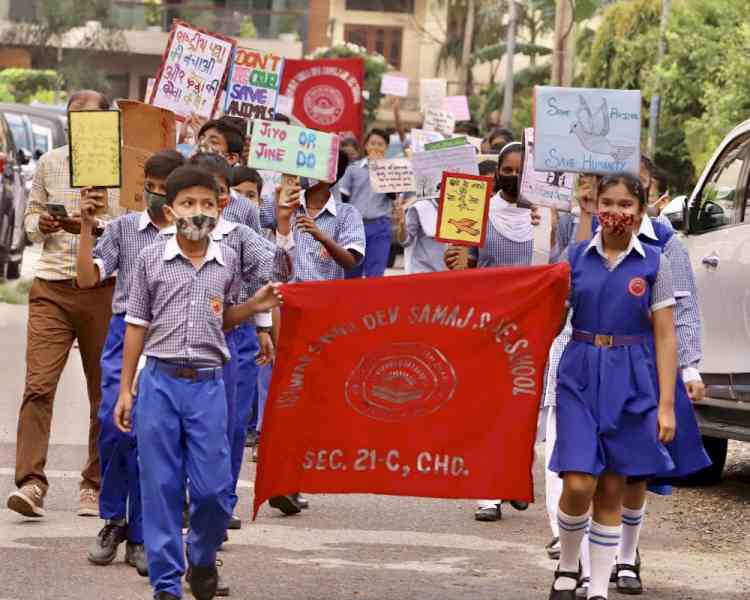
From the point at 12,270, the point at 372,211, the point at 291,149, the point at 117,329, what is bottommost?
the point at 12,270

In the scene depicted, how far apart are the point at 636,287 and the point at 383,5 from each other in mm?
71281

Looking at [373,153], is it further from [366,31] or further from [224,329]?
[366,31]

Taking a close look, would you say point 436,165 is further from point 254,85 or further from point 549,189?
point 254,85

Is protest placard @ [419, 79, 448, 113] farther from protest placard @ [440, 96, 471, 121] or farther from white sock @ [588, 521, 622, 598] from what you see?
white sock @ [588, 521, 622, 598]

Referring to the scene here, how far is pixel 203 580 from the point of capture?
23.0 ft

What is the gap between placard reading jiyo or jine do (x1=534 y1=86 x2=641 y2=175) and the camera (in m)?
8.54

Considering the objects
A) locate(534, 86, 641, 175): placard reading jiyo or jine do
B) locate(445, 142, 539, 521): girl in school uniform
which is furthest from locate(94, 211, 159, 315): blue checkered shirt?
locate(445, 142, 539, 521): girl in school uniform

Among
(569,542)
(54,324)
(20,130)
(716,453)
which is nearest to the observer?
(569,542)

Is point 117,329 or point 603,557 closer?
point 603,557

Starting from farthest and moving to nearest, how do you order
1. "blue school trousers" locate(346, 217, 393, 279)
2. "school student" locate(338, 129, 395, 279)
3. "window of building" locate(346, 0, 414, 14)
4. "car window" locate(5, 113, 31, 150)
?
"window of building" locate(346, 0, 414, 14) → "car window" locate(5, 113, 31, 150) → "school student" locate(338, 129, 395, 279) → "blue school trousers" locate(346, 217, 393, 279)

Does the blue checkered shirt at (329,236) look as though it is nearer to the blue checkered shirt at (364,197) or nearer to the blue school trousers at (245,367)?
the blue school trousers at (245,367)

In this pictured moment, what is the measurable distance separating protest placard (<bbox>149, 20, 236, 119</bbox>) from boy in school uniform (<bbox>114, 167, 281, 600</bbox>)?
483cm

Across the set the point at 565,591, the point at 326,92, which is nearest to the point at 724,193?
the point at 565,591

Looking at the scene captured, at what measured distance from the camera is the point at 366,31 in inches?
3071
